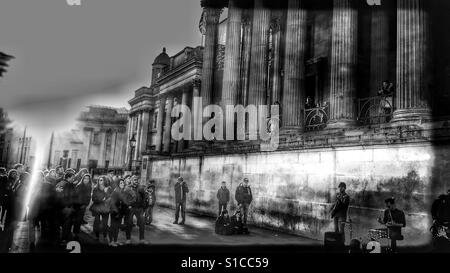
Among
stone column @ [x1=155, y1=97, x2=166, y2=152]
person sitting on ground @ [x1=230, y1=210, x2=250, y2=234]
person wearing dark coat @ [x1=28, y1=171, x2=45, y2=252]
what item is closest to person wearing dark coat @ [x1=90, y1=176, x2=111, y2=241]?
person wearing dark coat @ [x1=28, y1=171, x2=45, y2=252]

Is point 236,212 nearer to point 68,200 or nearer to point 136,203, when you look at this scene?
point 136,203

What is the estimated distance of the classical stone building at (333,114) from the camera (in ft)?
27.0

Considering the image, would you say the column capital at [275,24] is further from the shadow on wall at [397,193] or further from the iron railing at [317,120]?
the shadow on wall at [397,193]

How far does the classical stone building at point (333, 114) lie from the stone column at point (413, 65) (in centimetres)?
3

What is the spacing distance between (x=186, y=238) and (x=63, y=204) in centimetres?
312

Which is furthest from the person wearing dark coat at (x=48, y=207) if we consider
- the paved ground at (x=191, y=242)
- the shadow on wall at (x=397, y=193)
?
the shadow on wall at (x=397, y=193)

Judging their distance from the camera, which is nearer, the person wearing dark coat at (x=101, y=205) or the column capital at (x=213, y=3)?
the person wearing dark coat at (x=101, y=205)

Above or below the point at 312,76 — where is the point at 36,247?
below

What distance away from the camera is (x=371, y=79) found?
13.2m

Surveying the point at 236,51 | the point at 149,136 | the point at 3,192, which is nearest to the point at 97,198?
the point at 3,192

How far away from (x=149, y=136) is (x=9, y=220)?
25.9m
